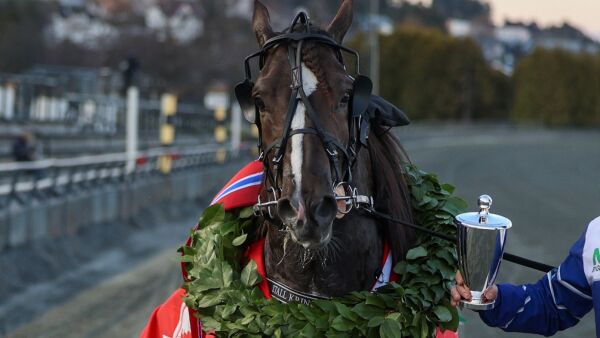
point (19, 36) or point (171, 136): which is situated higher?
point (19, 36)

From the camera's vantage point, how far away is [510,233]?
14914mm

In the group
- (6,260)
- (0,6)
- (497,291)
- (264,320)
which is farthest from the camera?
(0,6)

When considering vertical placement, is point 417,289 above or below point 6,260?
above

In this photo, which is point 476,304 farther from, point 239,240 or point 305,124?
point 239,240

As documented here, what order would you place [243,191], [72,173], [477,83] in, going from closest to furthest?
[243,191]
[72,173]
[477,83]

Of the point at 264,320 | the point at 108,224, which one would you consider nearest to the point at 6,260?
the point at 108,224

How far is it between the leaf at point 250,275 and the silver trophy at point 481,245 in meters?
0.86

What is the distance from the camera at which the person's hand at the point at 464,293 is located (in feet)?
11.0

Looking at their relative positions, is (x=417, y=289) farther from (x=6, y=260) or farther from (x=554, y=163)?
(x=554, y=163)

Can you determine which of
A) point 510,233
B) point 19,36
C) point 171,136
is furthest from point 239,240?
point 19,36

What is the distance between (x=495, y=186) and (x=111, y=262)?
1512 centimetres

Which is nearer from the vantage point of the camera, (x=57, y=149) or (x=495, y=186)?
(x=57, y=149)

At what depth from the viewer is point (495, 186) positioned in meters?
25.0

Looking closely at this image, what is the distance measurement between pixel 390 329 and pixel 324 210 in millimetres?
656
